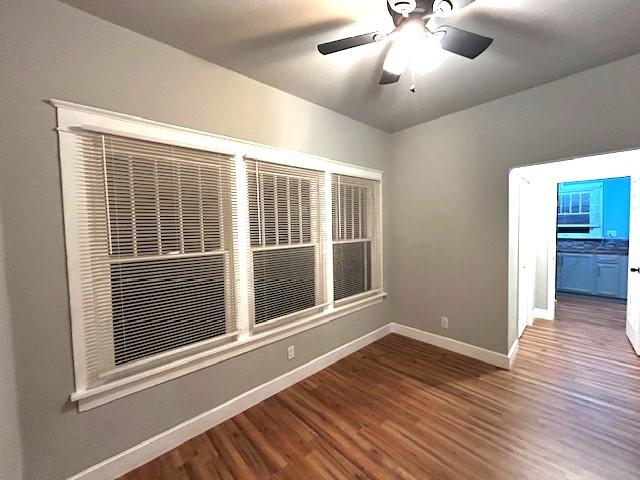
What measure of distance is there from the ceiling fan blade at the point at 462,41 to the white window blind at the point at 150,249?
164 centimetres

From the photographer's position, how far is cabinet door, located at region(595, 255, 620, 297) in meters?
4.91

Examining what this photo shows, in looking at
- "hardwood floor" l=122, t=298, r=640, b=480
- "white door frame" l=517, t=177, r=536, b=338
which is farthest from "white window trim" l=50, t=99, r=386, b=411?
"white door frame" l=517, t=177, r=536, b=338

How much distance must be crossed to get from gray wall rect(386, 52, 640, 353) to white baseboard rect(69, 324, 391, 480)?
4.87ft

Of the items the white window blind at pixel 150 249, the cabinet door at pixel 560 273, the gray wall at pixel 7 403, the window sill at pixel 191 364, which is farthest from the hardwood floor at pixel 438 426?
the cabinet door at pixel 560 273

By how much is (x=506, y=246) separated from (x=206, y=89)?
3135 millimetres

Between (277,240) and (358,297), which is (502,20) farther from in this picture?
(358,297)

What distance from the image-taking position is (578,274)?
210 inches

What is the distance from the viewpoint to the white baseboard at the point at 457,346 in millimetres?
2797

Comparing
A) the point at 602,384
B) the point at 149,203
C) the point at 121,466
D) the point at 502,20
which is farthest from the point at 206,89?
the point at 602,384

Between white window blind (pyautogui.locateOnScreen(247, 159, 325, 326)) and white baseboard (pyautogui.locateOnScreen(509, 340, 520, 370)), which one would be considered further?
white baseboard (pyautogui.locateOnScreen(509, 340, 520, 370))

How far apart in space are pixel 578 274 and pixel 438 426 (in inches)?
217

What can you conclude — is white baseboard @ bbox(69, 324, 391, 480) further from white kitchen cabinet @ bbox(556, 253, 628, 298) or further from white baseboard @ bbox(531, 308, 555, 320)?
white kitchen cabinet @ bbox(556, 253, 628, 298)

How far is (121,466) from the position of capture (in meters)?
1.65

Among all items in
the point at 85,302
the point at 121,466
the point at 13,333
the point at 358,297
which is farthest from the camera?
the point at 358,297
